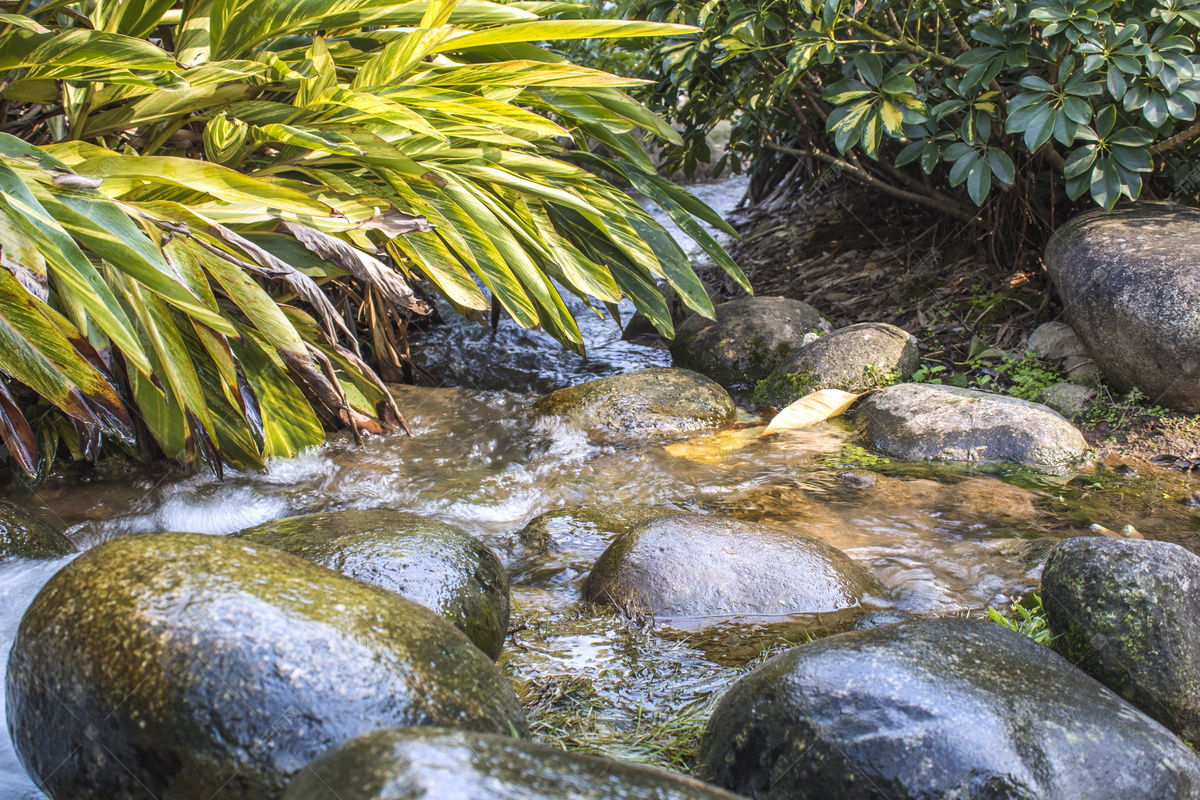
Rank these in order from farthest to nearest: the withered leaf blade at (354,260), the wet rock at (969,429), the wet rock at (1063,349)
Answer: the wet rock at (1063,349)
the wet rock at (969,429)
the withered leaf blade at (354,260)

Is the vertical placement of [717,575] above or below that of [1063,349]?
below

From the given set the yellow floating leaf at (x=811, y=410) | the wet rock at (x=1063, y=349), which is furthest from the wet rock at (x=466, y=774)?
the wet rock at (x=1063, y=349)

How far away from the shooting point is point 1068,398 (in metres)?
3.71

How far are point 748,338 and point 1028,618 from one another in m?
2.74

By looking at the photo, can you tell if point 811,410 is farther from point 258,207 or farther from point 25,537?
point 25,537

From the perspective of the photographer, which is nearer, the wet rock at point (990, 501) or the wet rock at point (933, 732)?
the wet rock at point (933, 732)

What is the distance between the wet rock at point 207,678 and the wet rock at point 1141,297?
10.5 ft

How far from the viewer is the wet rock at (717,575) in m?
2.24

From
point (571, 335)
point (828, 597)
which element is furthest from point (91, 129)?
point (828, 597)

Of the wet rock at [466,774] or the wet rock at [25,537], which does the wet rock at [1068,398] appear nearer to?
the wet rock at [466,774]

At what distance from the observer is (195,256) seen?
245 centimetres

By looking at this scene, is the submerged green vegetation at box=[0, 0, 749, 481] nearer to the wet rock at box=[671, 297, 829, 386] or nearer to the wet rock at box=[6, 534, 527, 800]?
the wet rock at box=[6, 534, 527, 800]

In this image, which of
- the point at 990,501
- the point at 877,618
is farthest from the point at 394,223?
the point at 990,501

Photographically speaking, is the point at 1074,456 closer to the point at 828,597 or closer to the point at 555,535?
the point at 828,597
